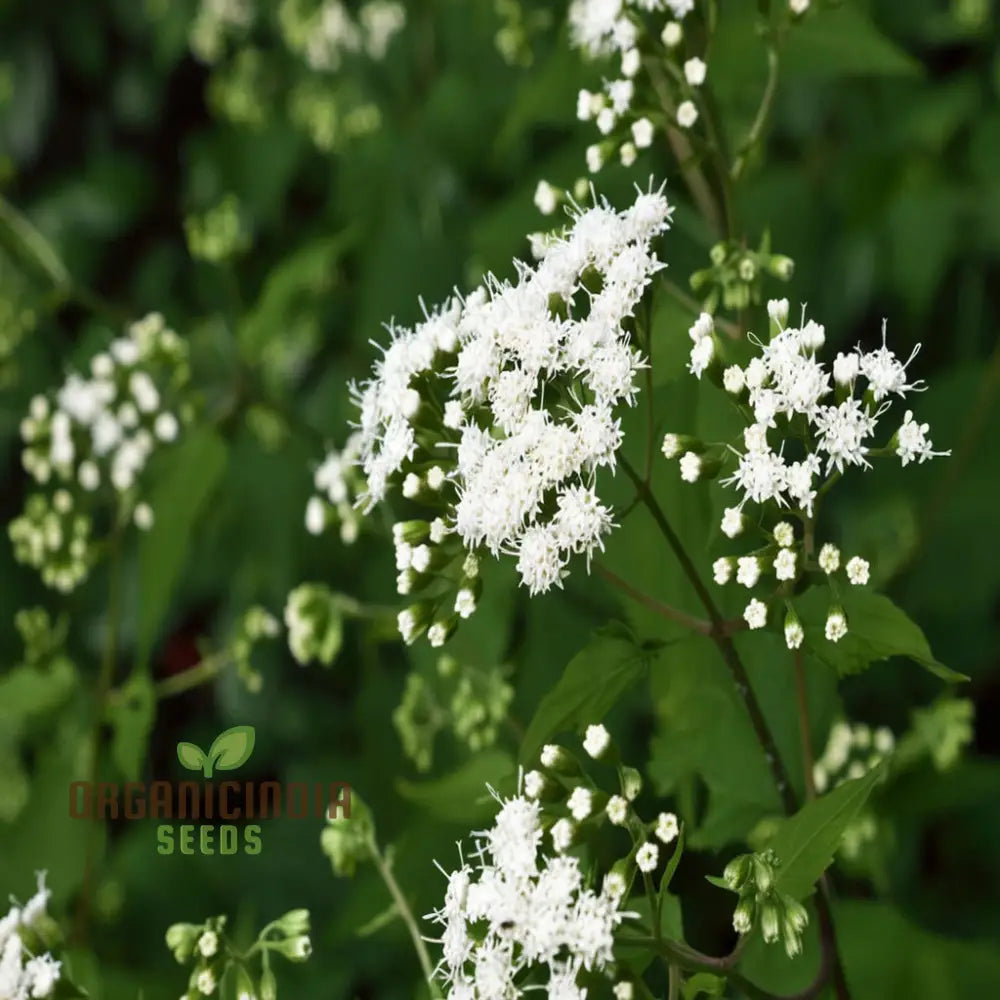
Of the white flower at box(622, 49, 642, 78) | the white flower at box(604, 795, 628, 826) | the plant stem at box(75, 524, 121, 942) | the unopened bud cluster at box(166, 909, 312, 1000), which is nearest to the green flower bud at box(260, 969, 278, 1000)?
the unopened bud cluster at box(166, 909, 312, 1000)

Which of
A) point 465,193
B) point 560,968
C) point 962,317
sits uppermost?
point 465,193

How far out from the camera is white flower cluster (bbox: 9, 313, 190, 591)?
2002mm

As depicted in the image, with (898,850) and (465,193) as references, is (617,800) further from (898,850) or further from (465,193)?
(465,193)

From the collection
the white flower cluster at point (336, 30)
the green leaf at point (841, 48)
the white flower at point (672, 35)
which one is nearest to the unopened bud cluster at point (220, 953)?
the white flower at point (672, 35)

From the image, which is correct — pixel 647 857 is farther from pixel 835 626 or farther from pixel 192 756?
pixel 192 756

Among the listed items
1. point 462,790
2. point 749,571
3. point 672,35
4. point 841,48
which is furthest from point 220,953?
point 841,48

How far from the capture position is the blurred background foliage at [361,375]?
5.40ft

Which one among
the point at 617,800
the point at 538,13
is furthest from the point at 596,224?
the point at 538,13

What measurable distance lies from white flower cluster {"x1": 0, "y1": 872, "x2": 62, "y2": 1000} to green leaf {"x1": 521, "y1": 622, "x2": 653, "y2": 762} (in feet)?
1.74

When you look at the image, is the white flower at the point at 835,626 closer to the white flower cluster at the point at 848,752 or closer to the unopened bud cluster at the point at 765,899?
the unopened bud cluster at the point at 765,899

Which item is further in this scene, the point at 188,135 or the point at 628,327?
the point at 188,135

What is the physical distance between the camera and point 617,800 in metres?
1.03

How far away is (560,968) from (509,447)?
0.46m

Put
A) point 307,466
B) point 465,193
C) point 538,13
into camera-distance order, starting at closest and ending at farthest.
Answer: point 538,13
point 307,466
point 465,193
